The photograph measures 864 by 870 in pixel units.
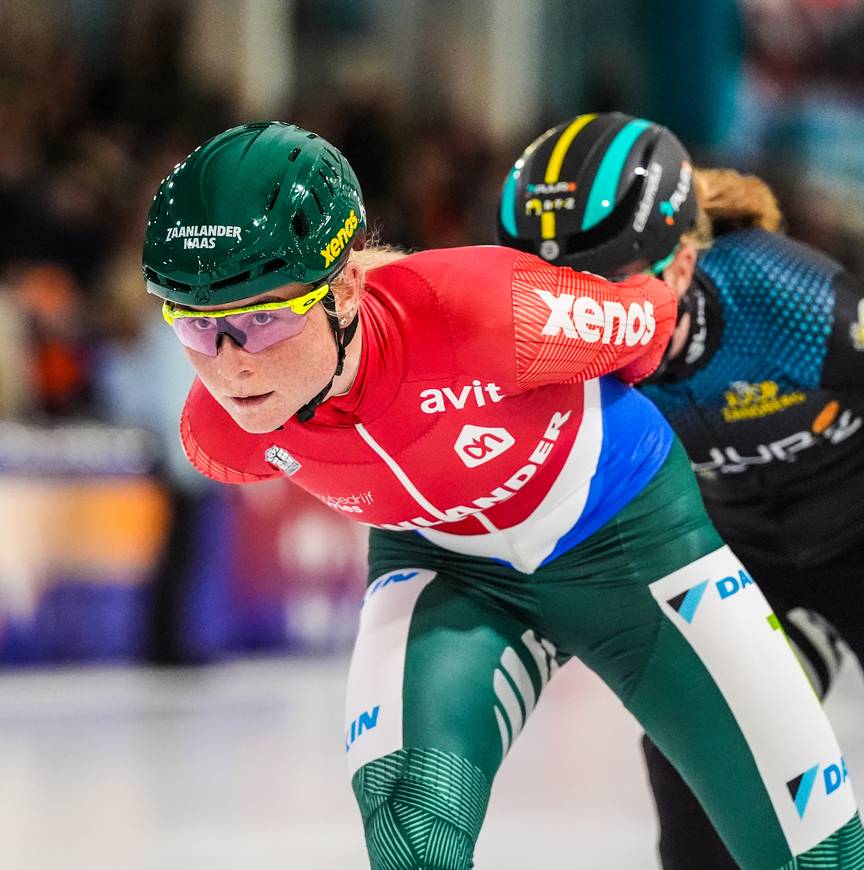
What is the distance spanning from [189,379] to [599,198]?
189 inches

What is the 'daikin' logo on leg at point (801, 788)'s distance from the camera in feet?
9.50

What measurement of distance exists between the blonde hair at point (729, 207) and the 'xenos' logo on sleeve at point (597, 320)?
0.77 metres

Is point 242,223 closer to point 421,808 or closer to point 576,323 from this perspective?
point 576,323

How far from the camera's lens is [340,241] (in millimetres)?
2604

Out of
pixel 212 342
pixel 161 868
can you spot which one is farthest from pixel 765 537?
pixel 161 868

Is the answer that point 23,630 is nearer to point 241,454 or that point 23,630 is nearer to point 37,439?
point 37,439

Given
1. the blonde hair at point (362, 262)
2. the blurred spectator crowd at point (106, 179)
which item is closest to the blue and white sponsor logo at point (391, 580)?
the blonde hair at point (362, 262)

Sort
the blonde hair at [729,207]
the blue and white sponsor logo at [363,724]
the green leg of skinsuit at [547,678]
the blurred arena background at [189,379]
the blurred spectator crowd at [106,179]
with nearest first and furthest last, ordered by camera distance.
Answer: the green leg of skinsuit at [547,678] → the blue and white sponsor logo at [363,724] → the blonde hair at [729,207] → the blurred arena background at [189,379] → the blurred spectator crowd at [106,179]

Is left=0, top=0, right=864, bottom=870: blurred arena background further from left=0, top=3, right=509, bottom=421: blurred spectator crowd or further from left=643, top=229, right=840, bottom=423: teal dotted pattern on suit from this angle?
left=643, top=229, right=840, bottom=423: teal dotted pattern on suit

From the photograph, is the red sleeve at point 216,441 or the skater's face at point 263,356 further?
the red sleeve at point 216,441

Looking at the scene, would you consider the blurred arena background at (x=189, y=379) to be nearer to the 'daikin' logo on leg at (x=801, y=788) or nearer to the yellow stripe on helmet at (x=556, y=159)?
the yellow stripe on helmet at (x=556, y=159)

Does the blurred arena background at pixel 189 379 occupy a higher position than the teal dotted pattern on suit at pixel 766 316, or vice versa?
the teal dotted pattern on suit at pixel 766 316

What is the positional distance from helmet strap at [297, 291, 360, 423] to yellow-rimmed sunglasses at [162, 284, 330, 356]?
6 cm

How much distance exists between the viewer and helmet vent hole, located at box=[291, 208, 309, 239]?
252cm
